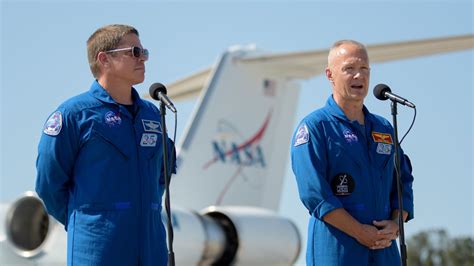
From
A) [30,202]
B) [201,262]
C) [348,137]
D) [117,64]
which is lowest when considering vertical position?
[201,262]

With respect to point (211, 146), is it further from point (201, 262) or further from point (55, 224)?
point (55, 224)

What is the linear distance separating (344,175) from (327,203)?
216mm

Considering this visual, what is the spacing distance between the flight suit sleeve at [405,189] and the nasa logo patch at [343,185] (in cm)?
36

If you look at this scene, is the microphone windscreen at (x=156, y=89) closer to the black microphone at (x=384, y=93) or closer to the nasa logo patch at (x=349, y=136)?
the nasa logo patch at (x=349, y=136)

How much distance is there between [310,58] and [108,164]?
329 inches

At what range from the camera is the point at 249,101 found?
13281 mm

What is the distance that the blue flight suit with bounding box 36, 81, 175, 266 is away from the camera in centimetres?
464

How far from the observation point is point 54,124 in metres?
4.80

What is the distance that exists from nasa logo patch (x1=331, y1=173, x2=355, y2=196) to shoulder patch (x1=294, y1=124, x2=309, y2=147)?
0.90ft

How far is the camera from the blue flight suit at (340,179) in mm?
4918

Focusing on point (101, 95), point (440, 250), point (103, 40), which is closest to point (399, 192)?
point (101, 95)

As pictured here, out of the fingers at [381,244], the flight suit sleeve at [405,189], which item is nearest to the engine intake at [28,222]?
the flight suit sleeve at [405,189]

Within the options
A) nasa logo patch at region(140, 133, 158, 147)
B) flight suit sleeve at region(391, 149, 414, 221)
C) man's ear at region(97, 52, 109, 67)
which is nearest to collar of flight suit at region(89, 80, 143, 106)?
man's ear at region(97, 52, 109, 67)

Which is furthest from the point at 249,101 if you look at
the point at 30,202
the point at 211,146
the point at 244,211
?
the point at 30,202
